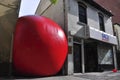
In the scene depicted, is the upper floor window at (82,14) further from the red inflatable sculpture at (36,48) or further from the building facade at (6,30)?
the building facade at (6,30)

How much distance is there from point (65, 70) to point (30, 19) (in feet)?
13.8

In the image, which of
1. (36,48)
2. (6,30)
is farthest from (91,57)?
(6,30)

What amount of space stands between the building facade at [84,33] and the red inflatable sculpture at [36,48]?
6.73 ft

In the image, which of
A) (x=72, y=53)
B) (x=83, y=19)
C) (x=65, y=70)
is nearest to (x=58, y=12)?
(x=83, y=19)

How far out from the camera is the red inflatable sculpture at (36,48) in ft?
30.2

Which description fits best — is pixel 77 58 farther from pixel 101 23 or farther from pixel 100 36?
pixel 101 23

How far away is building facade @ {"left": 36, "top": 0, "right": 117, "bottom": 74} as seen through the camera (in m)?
12.6

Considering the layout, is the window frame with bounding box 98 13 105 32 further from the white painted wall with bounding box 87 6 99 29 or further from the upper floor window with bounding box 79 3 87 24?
the upper floor window with bounding box 79 3 87 24

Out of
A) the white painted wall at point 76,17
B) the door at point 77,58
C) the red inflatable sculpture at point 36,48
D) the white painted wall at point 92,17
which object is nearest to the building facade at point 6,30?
the red inflatable sculpture at point 36,48

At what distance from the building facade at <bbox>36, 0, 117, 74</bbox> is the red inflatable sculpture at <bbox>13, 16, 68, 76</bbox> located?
205 cm

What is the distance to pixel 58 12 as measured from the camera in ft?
45.0

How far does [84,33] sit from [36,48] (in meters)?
5.44

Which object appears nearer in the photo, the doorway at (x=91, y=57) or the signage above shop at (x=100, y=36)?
the signage above shop at (x=100, y=36)

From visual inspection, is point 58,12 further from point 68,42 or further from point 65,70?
point 65,70
